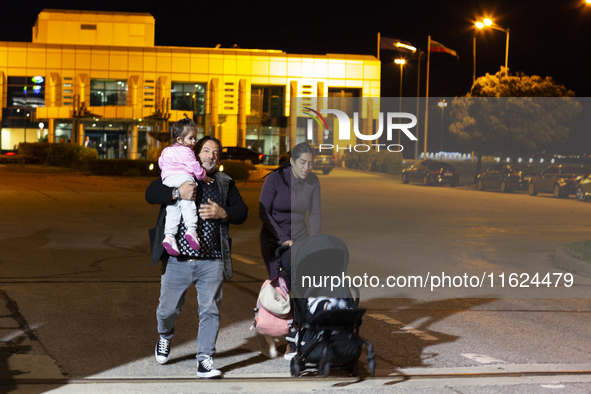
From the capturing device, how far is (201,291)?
5074 mm

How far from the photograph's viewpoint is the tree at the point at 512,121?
3350 cm

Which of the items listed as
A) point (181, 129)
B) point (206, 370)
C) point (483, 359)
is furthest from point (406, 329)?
point (181, 129)

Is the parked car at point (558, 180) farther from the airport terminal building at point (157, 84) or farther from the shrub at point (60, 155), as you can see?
the airport terminal building at point (157, 84)

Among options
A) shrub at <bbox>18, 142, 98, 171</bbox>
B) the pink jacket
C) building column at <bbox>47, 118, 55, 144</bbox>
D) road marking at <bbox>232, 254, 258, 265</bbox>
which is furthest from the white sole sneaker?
building column at <bbox>47, 118, 55, 144</bbox>

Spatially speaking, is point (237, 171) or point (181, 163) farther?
point (237, 171)

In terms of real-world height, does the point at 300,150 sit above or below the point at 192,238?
above

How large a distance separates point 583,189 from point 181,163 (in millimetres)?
21068

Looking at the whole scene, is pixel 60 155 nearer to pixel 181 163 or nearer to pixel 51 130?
pixel 51 130

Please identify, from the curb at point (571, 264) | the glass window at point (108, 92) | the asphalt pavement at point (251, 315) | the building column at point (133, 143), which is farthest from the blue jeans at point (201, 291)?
the glass window at point (108, 92)

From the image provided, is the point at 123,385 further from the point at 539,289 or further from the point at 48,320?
the point at 539,289

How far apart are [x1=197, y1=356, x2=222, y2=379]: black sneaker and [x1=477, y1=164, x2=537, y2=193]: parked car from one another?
20693 mm

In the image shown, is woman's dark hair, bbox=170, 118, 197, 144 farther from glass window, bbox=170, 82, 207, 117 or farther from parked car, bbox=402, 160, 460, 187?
glass window, bbox=170, 82, 207, 117

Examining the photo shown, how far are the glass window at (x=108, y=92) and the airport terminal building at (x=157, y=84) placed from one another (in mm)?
88

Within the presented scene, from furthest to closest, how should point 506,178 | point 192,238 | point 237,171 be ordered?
1. point 237,171
2. point 506,178
3. point 192,238
